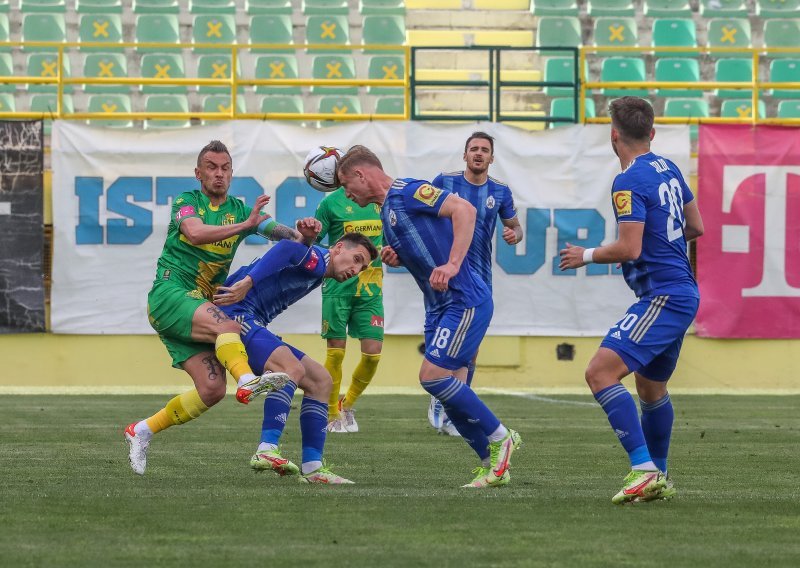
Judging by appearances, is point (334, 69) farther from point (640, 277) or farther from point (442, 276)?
point (640, 277)

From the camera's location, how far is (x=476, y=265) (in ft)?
34.9

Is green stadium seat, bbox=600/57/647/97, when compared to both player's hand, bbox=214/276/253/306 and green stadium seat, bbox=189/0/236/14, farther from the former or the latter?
player's hand, bbox=214/276/253/306

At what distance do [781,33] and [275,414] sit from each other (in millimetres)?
16134

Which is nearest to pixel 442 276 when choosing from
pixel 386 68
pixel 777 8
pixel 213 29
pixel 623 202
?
pixel 623 202

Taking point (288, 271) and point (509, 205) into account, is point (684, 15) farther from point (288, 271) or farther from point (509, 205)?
point (288, 271)

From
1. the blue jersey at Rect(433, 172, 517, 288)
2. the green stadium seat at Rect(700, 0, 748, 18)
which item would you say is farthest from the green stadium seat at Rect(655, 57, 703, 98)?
the blue jersey at Rect(433, 172, 517, 288)

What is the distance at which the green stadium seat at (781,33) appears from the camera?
2202 cm

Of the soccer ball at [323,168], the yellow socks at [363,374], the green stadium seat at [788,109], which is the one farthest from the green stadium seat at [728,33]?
the soccer ball at [323,168]

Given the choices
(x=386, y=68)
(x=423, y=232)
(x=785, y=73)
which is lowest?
(x=423, y=232)

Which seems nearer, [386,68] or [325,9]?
[386,68]

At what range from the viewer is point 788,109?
20281 millimetres

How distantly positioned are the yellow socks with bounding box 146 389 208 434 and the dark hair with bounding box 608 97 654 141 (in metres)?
2.88

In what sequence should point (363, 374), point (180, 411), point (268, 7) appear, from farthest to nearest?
point (268, 7) → point (363, 374) → point (180, 411)

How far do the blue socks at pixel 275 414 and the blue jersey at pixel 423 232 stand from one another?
1.01 m
